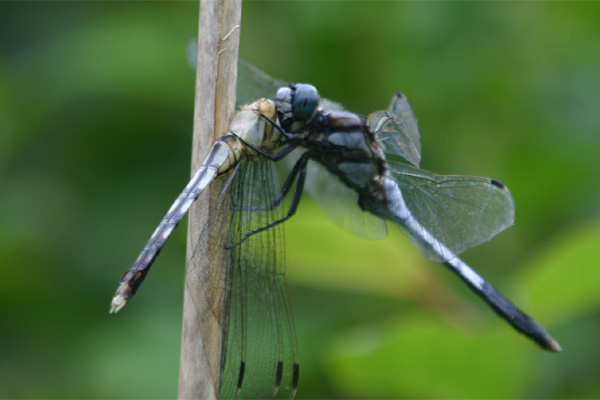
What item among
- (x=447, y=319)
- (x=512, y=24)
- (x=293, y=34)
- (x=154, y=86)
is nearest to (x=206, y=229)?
(x=447, y=319)

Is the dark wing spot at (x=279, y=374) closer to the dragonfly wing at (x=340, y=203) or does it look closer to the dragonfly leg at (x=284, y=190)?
the dragonfly leg at (x=284, y=190)

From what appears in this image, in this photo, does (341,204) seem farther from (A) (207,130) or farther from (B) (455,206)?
(A) (207,130)

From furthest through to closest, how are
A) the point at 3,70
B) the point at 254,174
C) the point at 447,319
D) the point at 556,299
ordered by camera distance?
1. the point at 3,70
2. the point at 447,319
3. the point at 556,299
4. the point at 254,174

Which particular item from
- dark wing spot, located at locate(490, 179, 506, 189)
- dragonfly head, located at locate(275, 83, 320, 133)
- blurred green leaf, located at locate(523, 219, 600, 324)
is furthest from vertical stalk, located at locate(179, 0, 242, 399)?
blurred green leaf, located at locate(523, 219, 600, 324)

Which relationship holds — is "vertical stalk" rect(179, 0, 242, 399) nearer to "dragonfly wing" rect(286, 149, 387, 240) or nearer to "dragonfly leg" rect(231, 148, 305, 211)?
"dragonfly leg" rect(231, 148, 305, 211)

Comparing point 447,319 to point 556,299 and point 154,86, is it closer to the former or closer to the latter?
point 556,299

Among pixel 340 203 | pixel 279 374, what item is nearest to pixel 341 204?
pixel 340 203
